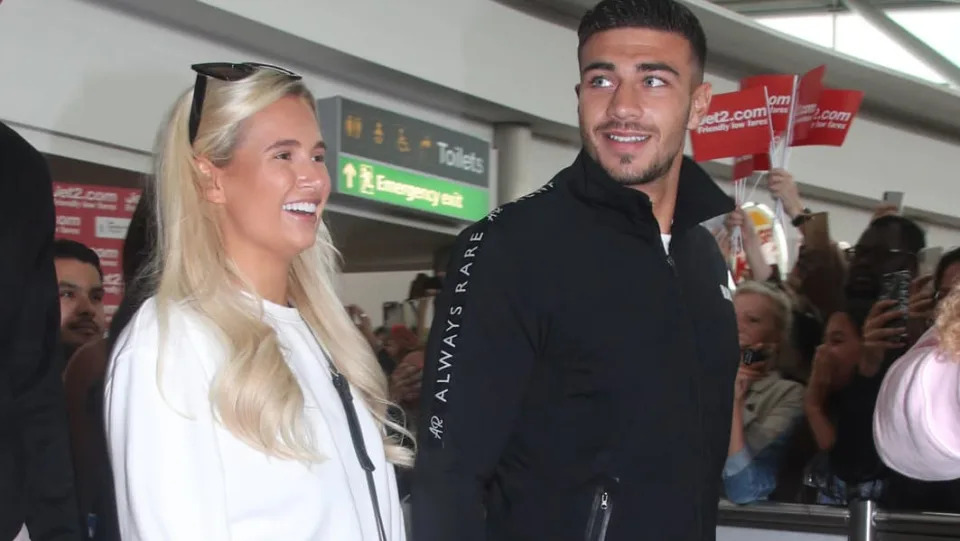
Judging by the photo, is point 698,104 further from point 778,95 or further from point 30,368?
point 778,95

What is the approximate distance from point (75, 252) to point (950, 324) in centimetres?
306

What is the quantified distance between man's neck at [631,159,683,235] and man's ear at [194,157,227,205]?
0.69 meters

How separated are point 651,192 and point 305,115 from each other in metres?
0.63

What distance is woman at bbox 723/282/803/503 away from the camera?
3072 millimetres

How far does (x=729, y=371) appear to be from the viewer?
6.67 ft

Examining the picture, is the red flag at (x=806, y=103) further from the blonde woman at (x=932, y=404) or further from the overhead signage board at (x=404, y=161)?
the blonde woman at (x=932, y=404)

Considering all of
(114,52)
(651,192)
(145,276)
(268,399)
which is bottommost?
(268,399)

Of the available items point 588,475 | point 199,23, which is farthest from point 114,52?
point 588,475

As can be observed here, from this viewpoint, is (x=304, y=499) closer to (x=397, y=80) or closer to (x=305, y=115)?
(x=305, y=115)

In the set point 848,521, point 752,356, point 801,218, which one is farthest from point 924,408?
point 801,218

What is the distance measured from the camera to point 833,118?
5039 millimetres

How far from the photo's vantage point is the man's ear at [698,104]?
2105 millimetres

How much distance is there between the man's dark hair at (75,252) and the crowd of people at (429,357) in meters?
1.59

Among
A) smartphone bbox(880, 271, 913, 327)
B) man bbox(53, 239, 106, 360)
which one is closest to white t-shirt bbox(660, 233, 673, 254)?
smartphone bbox(880, 271, 913, 327)
